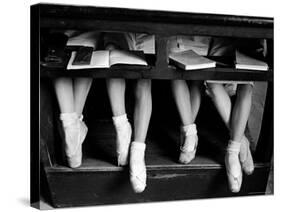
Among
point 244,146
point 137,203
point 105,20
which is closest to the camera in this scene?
point 105,20

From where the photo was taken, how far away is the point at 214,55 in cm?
244

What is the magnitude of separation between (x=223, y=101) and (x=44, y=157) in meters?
0.72

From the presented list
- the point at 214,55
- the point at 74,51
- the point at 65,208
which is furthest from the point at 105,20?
the point at 65,208

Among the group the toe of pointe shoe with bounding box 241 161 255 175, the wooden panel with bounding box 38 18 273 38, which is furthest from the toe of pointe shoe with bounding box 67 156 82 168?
the toe of pointe shoe with bounding box 241 161 255 175

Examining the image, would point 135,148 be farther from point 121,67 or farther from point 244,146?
point 244,146

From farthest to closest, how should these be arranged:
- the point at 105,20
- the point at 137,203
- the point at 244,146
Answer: the point at 244,146 < the point at 137,203 < the point at 105,20

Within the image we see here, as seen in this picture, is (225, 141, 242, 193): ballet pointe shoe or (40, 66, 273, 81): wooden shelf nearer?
(40, 66, 273, 81): wooden shelf

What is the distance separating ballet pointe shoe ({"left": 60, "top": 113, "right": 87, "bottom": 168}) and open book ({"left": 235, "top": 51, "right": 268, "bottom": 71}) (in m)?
0.64

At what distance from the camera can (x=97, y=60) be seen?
2240mm

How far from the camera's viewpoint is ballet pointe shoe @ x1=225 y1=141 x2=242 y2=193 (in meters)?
2.48

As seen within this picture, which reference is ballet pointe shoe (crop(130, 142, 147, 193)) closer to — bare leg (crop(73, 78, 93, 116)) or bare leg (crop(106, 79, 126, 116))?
bare leg (crop(106, 79, 126, 116))

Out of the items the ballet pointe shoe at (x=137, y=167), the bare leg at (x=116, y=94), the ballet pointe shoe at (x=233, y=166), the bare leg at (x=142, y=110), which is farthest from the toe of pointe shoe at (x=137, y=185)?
the ballet pointe shoe at (x=233, y=166)

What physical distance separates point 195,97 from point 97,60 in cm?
42

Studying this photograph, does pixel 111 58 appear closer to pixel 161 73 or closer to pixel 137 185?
pixel 161 73
